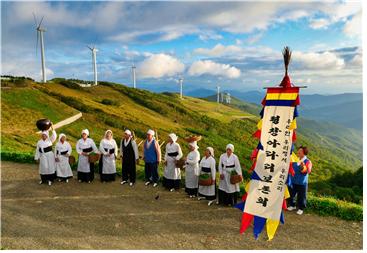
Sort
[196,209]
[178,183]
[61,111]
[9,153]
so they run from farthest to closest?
[61,111] → [9,153] → [178,183] → [196,209]

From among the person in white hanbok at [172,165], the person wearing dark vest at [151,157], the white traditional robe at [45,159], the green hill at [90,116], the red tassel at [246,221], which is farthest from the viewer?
the green hill at [90,116]

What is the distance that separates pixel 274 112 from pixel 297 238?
3.13 meters

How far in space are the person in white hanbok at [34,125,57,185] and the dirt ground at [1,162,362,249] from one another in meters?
0.73

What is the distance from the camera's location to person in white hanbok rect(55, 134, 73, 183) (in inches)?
486

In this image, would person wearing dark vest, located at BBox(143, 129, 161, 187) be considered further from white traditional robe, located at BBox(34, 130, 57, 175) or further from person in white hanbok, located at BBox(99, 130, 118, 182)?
white traditional robe, located at BBox(34, 130, 57, 175)

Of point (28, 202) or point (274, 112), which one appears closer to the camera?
point (274, 112)

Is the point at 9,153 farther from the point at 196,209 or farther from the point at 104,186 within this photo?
the point at 196,209

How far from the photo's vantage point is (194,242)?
8164 millimetres

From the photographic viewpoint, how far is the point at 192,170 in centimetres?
1105

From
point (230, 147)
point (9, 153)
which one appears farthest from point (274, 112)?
point (9, 153)

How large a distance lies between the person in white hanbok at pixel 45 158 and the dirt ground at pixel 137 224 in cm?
73

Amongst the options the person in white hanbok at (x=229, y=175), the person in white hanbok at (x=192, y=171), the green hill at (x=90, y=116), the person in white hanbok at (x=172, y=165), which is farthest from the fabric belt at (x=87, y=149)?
the green hill at (x=90, y=116)

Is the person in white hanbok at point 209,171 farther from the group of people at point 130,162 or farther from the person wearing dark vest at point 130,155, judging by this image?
the person wearing dark vest at point 130,155

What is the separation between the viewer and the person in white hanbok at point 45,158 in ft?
40.0
